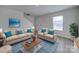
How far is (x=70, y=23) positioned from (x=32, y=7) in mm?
869

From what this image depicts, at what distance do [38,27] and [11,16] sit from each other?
2.01 feet

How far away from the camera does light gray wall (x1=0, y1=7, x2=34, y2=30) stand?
6.77 feet

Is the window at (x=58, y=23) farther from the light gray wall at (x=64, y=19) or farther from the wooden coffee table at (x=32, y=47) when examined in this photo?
the wooden coffee table at (x=32, y=47)

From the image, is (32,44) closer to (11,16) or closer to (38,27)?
(38,27)

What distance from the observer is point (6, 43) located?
209 centimetres

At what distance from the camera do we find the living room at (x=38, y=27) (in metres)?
2.09

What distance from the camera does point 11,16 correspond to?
2.12 m

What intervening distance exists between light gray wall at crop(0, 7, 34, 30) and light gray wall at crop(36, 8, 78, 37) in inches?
7.8

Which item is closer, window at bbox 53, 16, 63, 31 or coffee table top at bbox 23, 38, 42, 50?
coffee table top at bbox 23, 38, 42, 50

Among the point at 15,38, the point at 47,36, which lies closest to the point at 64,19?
the point at 47,36

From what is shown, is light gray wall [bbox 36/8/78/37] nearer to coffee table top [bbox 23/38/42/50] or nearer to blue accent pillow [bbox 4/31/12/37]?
coffee table top [bbox 23/38/42/50]

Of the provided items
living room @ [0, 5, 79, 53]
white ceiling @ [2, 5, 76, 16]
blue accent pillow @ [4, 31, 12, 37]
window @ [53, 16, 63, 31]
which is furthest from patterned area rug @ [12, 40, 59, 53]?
white ceiling @ [2, 5, 76, 16]
